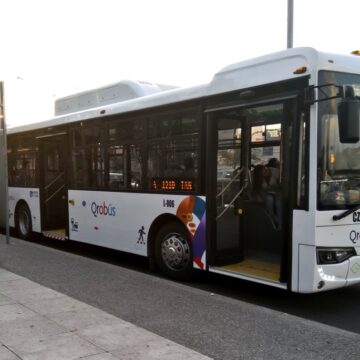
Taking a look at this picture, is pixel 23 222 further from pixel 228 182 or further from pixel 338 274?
pixel 338 274

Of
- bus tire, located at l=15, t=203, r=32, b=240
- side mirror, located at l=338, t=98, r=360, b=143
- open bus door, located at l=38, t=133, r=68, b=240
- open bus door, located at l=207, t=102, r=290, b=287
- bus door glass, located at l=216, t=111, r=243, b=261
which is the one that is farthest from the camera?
bus tire, located at l=15, t=203, r=32, b=240

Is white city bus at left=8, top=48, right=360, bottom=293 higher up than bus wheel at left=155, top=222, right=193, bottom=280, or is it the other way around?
white city bus at left=8, top=48, right=360, bottom=293

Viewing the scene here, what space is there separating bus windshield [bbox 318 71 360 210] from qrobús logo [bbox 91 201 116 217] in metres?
4.20

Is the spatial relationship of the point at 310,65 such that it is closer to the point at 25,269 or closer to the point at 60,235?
the point at 25,269

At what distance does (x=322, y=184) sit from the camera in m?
5.61

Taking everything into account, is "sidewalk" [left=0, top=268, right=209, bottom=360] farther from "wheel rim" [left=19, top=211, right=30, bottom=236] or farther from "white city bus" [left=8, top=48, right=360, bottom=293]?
"wheel rim" [left=19, top=211, right=30, bottom=236]

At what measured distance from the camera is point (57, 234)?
35.4ft

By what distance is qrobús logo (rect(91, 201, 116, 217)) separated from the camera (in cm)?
881

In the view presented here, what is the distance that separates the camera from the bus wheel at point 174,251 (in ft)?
24.1

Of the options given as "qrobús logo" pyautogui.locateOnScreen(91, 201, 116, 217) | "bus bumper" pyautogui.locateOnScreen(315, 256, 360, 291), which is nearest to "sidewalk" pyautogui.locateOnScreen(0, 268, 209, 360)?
"bus bumper" pyautogui.locateOnScreen(315, 256, 360, 291)

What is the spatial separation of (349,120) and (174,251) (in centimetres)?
336

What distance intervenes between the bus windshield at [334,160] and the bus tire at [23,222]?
8099mm

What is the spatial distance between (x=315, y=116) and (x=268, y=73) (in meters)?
0.88

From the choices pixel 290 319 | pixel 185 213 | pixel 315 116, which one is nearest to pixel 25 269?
pixel 185 213
